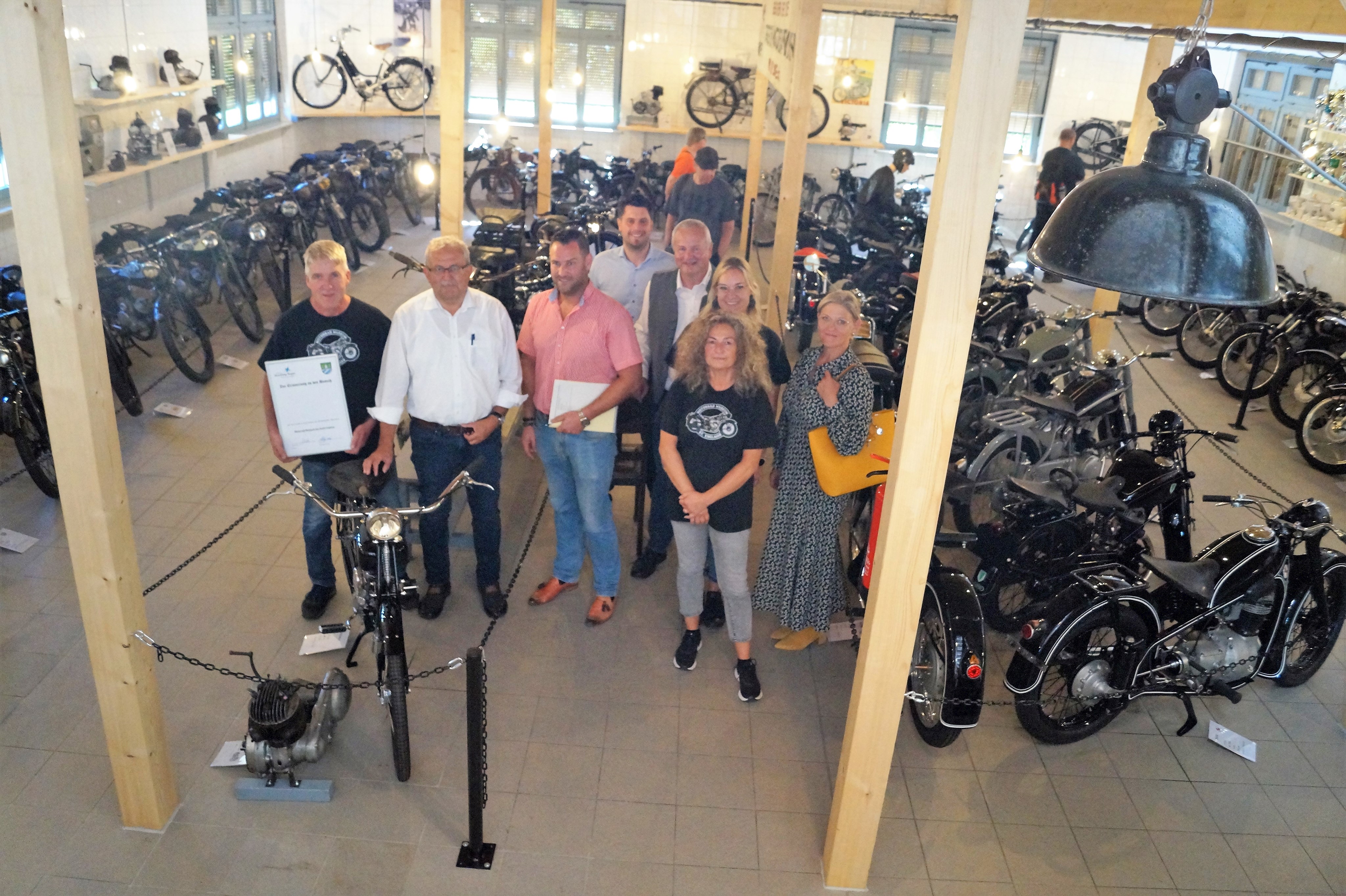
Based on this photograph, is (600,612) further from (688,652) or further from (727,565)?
(727,565)

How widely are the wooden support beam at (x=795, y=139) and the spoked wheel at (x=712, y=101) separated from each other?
8.57m

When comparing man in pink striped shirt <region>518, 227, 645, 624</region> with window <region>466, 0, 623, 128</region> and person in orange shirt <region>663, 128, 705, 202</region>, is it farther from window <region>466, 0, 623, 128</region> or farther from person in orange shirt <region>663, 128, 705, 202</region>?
window <region>466, 0, 623, 128</region>

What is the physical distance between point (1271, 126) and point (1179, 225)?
10.9 metres

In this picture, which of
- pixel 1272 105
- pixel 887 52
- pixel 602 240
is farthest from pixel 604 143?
pixel 1272 105

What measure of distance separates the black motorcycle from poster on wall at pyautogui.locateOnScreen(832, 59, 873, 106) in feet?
39.2

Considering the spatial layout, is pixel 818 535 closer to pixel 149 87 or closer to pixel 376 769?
pixel 376 769

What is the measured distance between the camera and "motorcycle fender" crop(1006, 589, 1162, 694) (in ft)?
11.8

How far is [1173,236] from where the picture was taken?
206 centimetres

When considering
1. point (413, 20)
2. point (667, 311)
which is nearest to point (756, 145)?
point (667, 311)

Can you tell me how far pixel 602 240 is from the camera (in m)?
9.02

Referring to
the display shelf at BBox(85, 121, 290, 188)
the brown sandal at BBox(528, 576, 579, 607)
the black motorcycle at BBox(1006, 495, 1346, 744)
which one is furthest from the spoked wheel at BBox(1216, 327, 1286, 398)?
the display shelf at BBox(85, 121, 290, 188)

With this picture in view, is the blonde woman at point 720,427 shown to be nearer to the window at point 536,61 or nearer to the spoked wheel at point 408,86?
the spoked wheel at point 408,86

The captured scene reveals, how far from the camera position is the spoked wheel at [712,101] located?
47.2 ft

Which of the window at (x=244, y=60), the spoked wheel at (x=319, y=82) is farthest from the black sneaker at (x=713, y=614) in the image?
the spoked wheel at (x=319, y=82)
